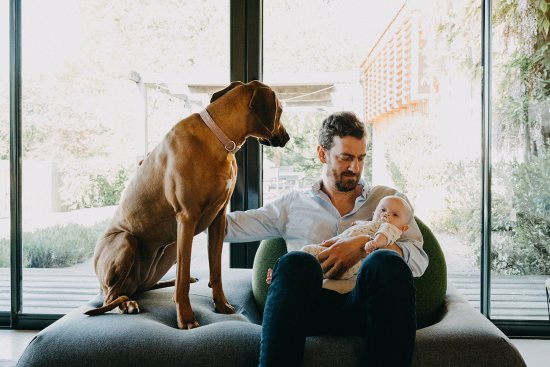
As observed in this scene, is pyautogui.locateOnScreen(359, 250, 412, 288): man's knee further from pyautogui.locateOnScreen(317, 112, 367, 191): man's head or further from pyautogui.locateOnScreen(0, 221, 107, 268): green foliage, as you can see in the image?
pyautogui.locateOnScreen(0, 221, 107, 268): green foliage

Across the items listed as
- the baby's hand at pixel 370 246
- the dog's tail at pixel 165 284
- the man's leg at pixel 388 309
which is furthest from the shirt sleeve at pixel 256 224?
the man's leg at pixel 388 309

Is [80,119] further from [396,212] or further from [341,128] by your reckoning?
[396,212]

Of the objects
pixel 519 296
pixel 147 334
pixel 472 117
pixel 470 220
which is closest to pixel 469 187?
pixel 470 220

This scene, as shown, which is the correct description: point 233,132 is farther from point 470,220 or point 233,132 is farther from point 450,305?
point 470,220

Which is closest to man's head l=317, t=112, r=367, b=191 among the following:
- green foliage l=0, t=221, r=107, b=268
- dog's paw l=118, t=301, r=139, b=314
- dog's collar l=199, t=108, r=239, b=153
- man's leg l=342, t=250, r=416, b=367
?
dog's collar l=199, t=108, r=239, b=153

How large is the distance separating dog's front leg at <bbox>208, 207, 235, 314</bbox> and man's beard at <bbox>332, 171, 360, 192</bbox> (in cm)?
50

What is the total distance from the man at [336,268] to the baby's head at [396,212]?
2.2 inches

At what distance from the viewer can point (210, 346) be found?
1486 millimetres

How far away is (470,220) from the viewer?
2.92 metres

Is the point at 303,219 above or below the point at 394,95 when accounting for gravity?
below

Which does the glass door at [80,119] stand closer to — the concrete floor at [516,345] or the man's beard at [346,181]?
the concrete floor at [516,345]

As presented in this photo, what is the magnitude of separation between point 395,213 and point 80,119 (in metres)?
2.11

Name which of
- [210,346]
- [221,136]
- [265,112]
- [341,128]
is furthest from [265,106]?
[210,346]

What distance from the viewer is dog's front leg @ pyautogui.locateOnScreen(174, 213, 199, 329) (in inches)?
67.9
